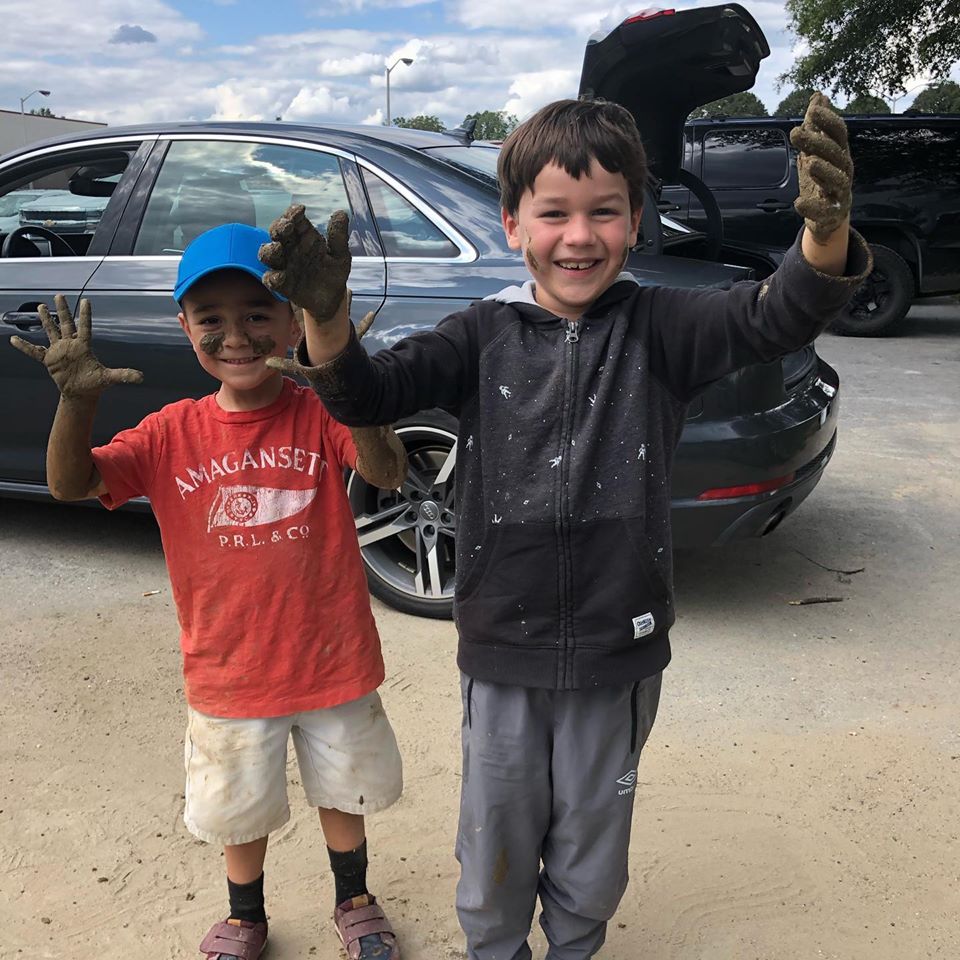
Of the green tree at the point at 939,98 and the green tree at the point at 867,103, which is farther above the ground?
the green tree at the point at 939,98

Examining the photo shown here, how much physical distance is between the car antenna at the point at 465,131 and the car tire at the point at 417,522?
149cm

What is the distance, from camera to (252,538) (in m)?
1.89

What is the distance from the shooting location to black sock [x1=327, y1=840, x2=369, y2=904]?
83.7 inches

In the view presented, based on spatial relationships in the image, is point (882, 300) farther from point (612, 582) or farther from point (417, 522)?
point (612, 582)

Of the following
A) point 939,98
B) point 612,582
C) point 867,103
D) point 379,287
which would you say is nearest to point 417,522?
point 379,287

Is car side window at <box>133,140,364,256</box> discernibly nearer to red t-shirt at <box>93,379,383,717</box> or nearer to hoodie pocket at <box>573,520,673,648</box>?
red t-shirt at <box>93,379,383,717</box>

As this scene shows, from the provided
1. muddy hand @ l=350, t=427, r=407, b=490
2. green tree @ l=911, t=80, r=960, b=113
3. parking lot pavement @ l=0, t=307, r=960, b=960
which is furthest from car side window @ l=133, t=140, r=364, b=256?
green tree @ l=911, t=80, r=960, b=113

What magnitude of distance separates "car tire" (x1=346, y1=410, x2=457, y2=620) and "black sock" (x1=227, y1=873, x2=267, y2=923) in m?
1.53

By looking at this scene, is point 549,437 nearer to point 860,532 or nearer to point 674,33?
point 674,33

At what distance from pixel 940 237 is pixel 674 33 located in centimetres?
702

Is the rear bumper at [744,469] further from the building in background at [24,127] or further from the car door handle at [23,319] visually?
the building in background at [24,127]

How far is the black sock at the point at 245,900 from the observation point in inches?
82.3

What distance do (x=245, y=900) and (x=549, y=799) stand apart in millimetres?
720

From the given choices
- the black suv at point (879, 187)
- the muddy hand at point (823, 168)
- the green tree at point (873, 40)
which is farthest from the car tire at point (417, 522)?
the green tree at point (873, 40)
